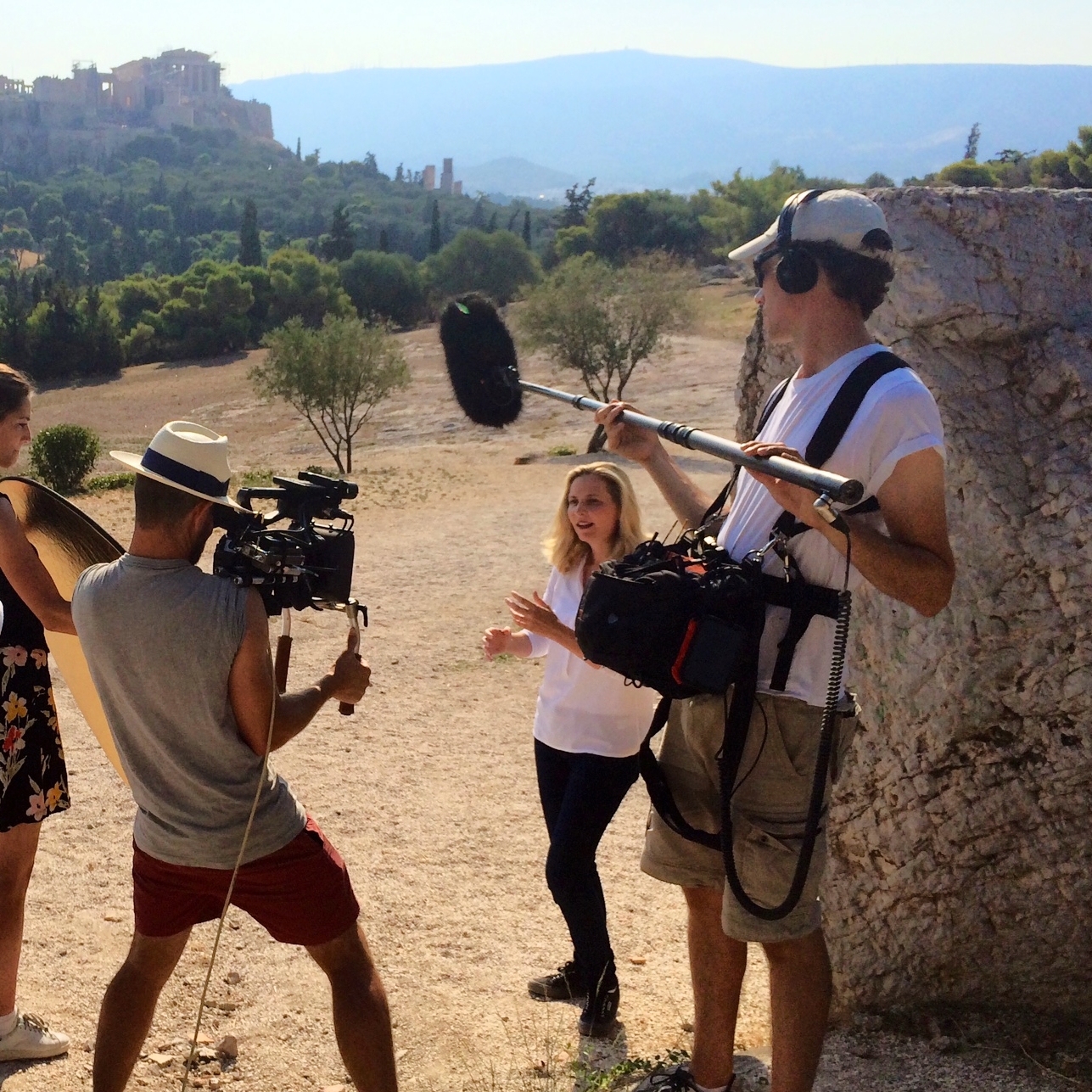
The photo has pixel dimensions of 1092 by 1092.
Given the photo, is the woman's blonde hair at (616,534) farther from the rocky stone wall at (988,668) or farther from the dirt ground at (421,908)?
the dirt ground at (421,908)

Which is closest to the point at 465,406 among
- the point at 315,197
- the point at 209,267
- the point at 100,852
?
the point at 100,852

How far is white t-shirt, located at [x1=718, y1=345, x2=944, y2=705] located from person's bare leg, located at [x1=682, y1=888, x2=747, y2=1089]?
2.46 ft

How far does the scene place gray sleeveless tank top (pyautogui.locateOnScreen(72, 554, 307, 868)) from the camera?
9.61ft

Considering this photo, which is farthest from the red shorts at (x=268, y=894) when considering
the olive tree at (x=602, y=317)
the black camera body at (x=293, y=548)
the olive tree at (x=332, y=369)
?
the olive tree at (x=602, y=317)

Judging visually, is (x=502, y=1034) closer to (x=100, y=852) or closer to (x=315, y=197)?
(x=100, y=852)

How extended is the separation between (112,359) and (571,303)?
4246 centimetres

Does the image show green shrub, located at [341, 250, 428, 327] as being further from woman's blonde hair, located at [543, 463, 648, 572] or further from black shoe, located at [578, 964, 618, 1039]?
black shoe, located at [578, 964, 618, 1039]

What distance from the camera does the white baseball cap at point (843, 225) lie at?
9.22ft

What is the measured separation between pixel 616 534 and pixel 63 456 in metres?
19.2

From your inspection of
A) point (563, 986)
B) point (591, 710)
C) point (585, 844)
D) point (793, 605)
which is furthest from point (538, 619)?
point (563, 986)

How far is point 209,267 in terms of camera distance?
2916 inches

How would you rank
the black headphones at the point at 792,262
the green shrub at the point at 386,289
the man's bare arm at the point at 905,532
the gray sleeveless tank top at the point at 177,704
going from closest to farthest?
the man's bare arm at the point at 905,532 < the black headphones at the point at 792,262 < the gray sleeveless tank top at the point at 177,704 < the green shrub at the point at 386,289

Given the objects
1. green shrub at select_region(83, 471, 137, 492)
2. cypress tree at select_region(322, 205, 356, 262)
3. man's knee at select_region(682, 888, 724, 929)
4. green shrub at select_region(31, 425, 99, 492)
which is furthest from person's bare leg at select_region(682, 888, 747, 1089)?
cypress tree at select_region(322, 205, 356, 262)

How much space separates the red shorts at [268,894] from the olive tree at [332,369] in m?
24.6
